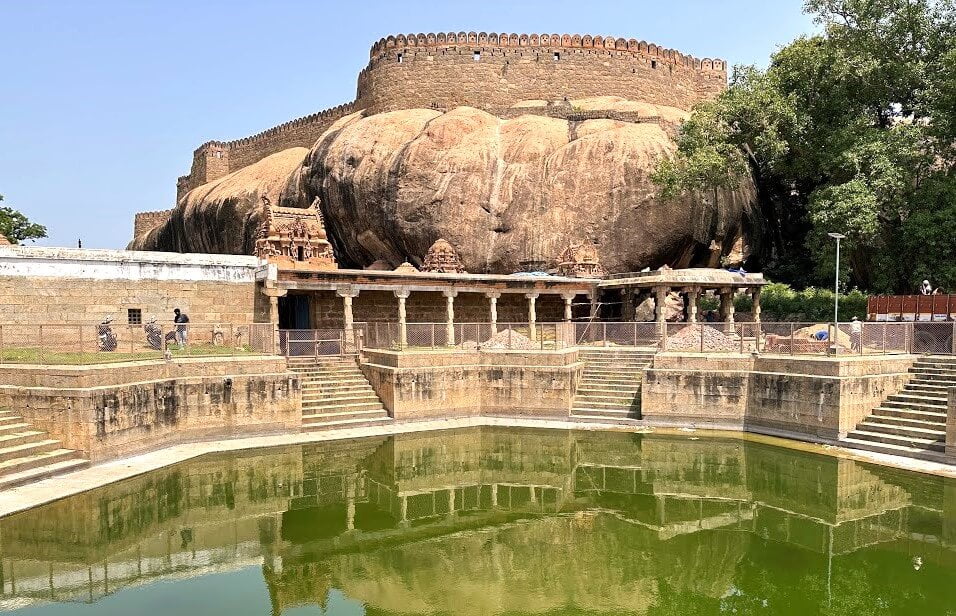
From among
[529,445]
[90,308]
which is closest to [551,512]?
[529,445]

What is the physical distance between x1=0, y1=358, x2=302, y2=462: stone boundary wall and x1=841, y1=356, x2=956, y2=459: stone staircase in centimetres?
1490

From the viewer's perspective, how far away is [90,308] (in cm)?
2088

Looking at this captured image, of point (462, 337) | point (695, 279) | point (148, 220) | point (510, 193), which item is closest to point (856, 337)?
point (695, 279)

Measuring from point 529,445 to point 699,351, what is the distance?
630cm

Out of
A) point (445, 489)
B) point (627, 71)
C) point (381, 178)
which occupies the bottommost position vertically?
point (445, 489)

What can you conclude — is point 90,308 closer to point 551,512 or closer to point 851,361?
point 551,512

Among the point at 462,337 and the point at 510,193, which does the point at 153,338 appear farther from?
the point at 510,193

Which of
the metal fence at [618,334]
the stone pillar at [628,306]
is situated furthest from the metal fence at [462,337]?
the stone pillar at [628,306]

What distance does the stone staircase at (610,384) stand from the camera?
67.9 feet

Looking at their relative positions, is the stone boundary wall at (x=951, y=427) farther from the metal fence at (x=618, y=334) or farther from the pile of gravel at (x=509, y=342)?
the pile of gravel at (x=509, y=342)

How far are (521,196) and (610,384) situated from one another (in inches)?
571

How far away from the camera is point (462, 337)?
22250mm

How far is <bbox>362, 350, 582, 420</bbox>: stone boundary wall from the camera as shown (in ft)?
67.2

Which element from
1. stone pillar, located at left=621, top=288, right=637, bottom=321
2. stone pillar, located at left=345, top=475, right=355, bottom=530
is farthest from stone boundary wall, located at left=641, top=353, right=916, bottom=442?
stone pillar, located at left=621, top=288, right=637, bottom=321
